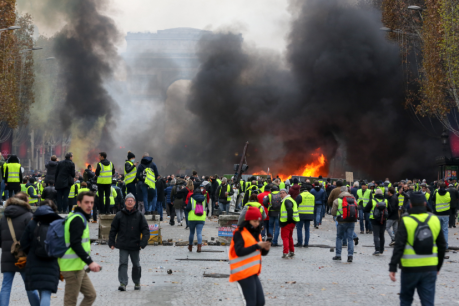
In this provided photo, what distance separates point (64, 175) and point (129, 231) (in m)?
8.24

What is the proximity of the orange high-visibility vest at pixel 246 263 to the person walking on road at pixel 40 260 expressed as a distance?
1.75 metres

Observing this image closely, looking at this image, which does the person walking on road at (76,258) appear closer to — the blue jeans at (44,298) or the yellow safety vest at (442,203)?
the blue jeans at (44,298)

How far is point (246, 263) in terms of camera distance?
208 inches

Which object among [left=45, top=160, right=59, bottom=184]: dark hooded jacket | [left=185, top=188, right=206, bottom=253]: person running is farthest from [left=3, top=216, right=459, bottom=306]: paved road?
[left=45, top=160, right=59, bottom=184]: dark hooded jacket

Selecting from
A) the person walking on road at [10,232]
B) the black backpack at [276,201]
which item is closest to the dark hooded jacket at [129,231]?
the person walking on road at [10,232]

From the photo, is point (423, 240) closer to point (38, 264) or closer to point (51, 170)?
point (38, 264)

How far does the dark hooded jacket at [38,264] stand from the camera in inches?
209

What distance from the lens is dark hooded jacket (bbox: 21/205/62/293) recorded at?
532cm

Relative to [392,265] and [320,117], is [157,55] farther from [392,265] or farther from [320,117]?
[392,265]

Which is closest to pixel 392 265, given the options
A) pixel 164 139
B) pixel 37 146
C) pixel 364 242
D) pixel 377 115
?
pixel 364 242

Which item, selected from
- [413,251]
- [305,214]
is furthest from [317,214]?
[413,251]

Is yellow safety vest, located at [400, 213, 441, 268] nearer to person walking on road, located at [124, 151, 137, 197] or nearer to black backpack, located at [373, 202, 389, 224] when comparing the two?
black backpack, located at [373, 202, 389, 224]

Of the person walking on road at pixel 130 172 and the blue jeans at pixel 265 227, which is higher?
the person walking on road at pixel 130 172

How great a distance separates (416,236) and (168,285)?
13.2 feet
